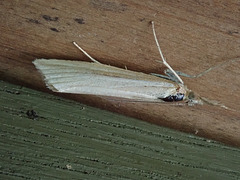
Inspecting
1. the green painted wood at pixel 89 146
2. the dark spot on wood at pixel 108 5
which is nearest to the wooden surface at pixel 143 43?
the dark spot on wood at pixel 108 5

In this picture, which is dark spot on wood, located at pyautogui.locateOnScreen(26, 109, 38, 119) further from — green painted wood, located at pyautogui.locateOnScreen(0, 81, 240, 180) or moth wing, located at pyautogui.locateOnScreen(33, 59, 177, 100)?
moth wing, located at pyautogui.locateOnScreen(33, 59, 177, 100)

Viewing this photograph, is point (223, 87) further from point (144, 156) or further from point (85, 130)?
point (85, 130)

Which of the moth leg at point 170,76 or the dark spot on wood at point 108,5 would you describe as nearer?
the dark spot on wood at point 108,5

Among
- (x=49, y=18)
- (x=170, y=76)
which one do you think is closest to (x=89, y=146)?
(x=170, y=76)

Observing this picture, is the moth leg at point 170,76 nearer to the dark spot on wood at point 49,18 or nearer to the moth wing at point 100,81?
the moth wing at point 100,81

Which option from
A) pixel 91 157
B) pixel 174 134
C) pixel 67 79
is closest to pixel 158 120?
pixel 174 134

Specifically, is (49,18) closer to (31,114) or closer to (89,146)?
(31,114)
